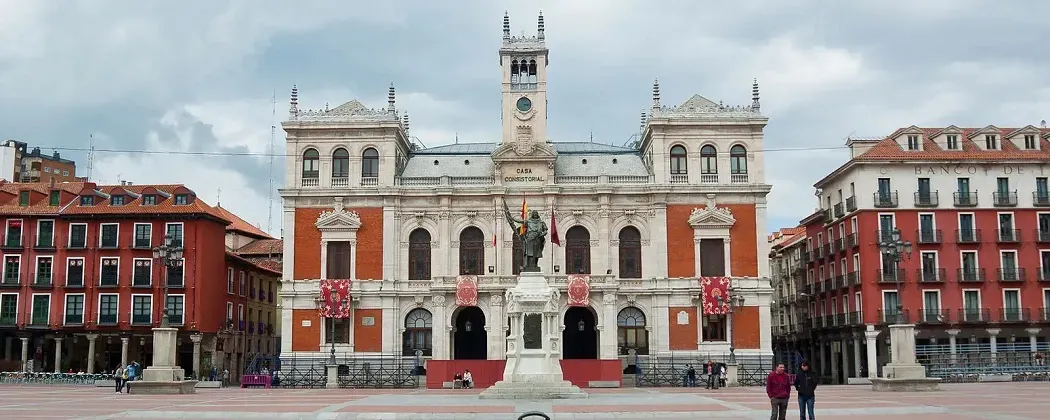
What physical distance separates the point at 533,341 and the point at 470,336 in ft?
82.2

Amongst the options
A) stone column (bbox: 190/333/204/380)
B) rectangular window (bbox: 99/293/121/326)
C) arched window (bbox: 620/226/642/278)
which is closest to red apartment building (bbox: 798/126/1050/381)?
arched window (bbox: 620/226/642/278)

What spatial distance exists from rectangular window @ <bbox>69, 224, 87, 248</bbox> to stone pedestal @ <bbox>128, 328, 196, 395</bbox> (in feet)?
83.1

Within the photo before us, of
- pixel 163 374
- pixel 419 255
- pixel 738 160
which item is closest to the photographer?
pixel 163 374

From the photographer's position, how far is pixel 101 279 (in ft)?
218

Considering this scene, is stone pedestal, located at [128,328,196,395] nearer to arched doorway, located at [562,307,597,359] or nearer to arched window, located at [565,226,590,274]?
arched window, located at [565,226,590,274]

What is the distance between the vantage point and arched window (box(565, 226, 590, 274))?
6200 centimetres

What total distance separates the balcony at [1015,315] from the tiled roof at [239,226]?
2092 inches

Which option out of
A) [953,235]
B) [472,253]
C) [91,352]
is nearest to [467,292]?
[472,253]

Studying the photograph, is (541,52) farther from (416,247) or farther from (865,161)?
(865,161)

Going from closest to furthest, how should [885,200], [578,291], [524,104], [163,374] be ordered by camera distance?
[163,374] → [578,291] → [885,200] → [524,104]

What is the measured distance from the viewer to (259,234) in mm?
88375

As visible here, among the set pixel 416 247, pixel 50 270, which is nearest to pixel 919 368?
pixel 416 247

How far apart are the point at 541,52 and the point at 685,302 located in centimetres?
1733

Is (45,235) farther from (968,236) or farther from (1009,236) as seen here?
(1009,236)
